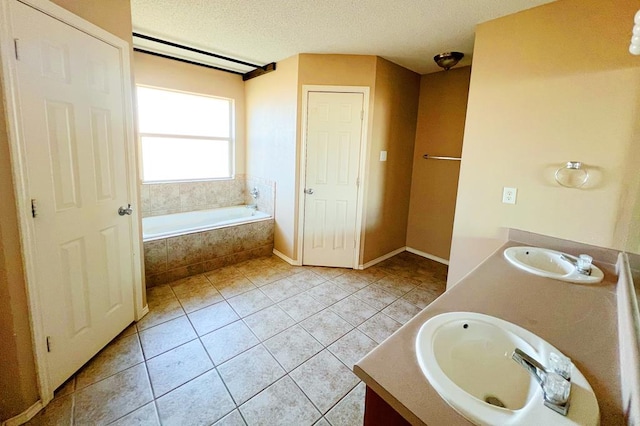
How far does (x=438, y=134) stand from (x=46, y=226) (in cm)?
385

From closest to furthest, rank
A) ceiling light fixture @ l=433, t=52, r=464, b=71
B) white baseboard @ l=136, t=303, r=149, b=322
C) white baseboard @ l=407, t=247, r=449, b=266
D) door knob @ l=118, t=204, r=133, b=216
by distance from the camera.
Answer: door knob @ l=118, t=204, r=133, b=216 < white baseboard @ l=136, t=303, r=149, b=322 < ceiling light fixture @ l=433, t=52, r=464, b=71 < white baseboard @ l=407, t=247, r=449, b=266

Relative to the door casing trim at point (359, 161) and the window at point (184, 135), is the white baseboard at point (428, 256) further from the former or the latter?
the window at point (184, 135)

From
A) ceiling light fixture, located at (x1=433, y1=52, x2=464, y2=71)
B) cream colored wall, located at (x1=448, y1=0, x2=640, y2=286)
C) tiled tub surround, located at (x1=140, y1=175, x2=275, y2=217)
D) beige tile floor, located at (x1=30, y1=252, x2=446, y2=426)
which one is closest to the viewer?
beige tile floor, located at (x1=30, y1=252, x2=446, y2=426)

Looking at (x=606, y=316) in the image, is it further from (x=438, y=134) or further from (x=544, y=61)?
(x=438, y=134)

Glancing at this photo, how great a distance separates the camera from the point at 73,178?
1652mm

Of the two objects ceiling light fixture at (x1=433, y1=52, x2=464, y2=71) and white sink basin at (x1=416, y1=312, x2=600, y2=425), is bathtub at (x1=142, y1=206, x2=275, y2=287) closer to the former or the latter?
ceiling light fixture at (x1=433, y1=52, x2=464, y2=71)

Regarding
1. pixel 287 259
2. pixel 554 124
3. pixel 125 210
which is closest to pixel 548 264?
pixel 554 124

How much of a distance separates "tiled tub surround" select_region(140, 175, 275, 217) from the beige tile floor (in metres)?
1.17

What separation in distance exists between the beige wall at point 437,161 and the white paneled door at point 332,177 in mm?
1142

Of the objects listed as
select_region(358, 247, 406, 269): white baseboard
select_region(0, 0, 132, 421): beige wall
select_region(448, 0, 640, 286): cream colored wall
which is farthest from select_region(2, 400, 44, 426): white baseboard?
select_region(448, 0, 640, 286): cream colored wall

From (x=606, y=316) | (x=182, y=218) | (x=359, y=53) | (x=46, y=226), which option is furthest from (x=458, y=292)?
(x=182, y=218)

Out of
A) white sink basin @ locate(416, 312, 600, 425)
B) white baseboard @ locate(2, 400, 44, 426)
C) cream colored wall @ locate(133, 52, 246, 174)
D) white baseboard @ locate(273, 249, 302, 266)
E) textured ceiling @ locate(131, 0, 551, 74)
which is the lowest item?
white baseboard @ locate(2, 400, 44, 426)

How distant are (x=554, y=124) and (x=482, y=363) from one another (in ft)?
5.67

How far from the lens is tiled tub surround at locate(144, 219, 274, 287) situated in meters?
2.88
